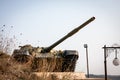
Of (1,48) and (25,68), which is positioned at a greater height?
(1,48)

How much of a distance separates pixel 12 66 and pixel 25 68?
50cm

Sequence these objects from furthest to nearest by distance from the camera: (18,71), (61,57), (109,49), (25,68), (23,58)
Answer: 1. (109,49)
2. (61,57)
3. (23,58)
4. (25,68)
5. (18,71)

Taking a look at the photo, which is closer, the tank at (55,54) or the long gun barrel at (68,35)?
the tank at (55,54)

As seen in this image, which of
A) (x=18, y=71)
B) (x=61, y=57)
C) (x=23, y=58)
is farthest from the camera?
(x=61, y=57)

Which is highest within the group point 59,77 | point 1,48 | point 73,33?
point 73,33

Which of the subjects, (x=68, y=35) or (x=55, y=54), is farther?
(x=55, y=54)

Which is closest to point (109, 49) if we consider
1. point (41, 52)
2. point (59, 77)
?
point (41, 52)

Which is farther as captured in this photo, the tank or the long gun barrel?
the long gun barrel

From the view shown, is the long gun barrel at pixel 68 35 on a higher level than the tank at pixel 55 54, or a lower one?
higher

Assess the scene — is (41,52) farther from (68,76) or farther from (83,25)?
(68,76)

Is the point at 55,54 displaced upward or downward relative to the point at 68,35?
downward

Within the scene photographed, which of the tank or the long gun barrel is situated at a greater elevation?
the long gun barrel

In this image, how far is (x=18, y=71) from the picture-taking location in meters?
8.41

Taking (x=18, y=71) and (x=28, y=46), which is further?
(x=28, y=46)
